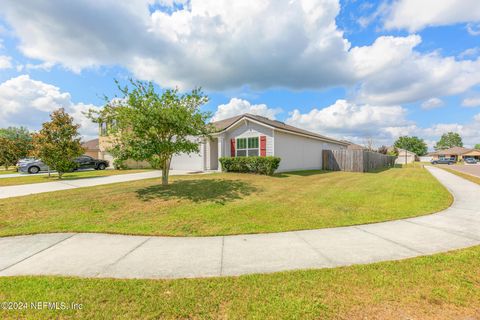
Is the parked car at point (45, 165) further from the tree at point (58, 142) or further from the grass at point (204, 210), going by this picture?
the grass at point (204, 210)

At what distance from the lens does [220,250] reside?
3934 millimetres

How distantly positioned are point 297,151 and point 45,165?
2130cm

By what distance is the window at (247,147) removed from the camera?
630 inches

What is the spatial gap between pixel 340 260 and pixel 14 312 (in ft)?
14.3

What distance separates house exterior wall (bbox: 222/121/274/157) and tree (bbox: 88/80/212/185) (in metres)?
7.06

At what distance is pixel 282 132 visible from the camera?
1617 centimetres

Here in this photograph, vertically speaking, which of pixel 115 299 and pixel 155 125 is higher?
pixel 155 125

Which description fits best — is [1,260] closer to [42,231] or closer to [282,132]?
[42,231]

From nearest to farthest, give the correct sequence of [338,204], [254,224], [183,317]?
[183,317] → [254,224] → [338,204]

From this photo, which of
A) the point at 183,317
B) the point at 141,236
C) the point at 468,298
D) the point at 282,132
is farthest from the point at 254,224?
Answer: the point at 282,132

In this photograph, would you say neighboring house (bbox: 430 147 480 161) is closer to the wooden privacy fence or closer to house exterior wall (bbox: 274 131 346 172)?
the wooden privacy fence

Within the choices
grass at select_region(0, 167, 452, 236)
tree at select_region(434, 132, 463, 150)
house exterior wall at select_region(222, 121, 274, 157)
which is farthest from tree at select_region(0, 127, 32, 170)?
tree at select_region(434, 132, 463, 150)

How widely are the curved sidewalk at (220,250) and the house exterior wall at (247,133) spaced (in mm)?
10509

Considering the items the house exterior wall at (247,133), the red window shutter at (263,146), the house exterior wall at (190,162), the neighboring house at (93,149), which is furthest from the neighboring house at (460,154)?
the neighboring house at (93,149)
